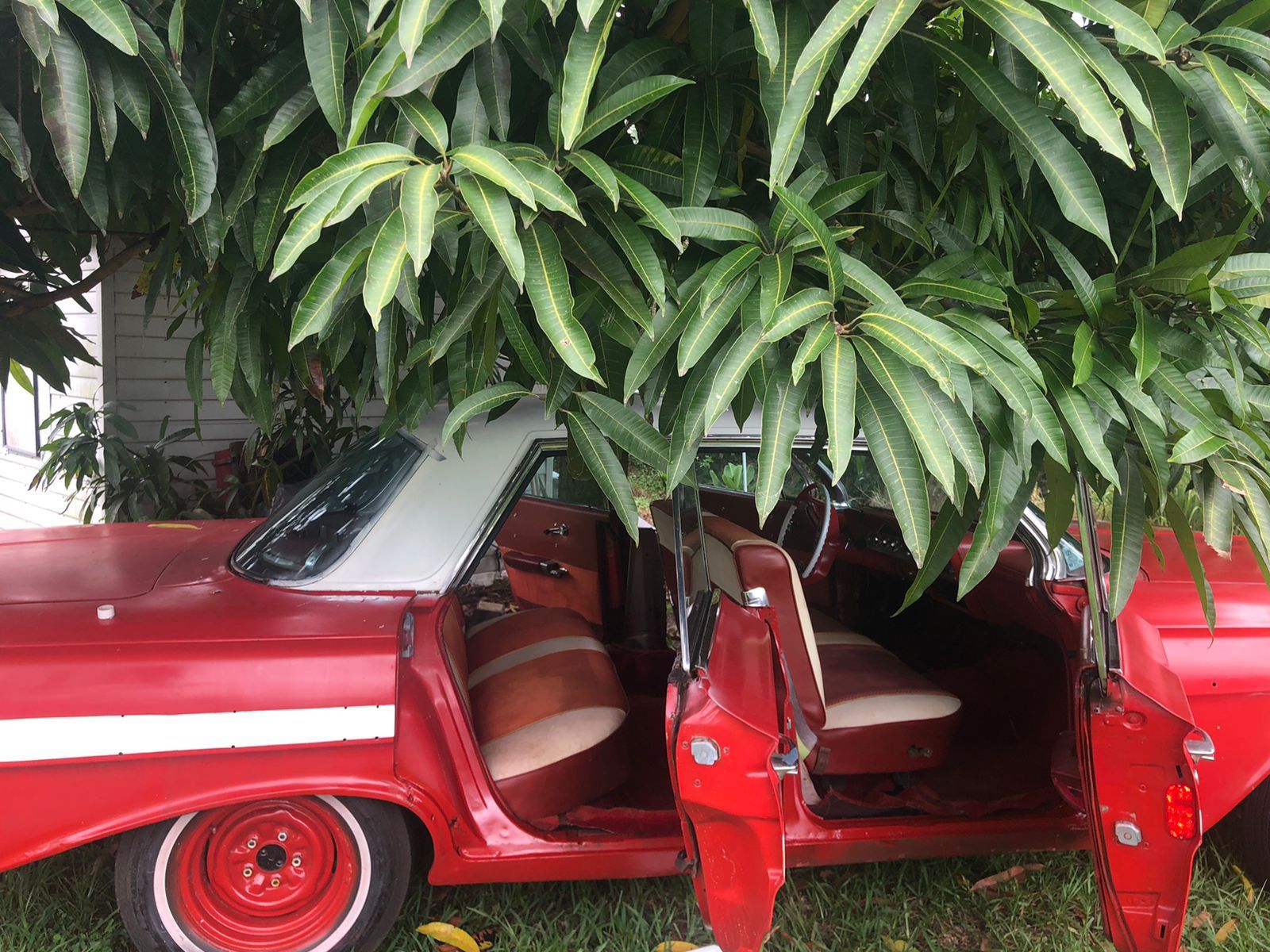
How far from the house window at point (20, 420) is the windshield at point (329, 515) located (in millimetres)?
4989

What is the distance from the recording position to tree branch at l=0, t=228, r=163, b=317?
2410 mm

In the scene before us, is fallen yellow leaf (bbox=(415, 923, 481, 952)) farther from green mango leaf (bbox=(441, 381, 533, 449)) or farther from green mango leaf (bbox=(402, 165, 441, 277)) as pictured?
green mango leaf (bbox=(402, 165, 441, 277))

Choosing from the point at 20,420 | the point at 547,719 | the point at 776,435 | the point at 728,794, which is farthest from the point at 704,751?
the point at 20,420

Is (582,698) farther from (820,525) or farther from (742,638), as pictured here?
(820,525)

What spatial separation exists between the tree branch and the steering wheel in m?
2.44

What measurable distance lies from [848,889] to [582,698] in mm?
1025

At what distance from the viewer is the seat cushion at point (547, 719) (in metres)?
2.30

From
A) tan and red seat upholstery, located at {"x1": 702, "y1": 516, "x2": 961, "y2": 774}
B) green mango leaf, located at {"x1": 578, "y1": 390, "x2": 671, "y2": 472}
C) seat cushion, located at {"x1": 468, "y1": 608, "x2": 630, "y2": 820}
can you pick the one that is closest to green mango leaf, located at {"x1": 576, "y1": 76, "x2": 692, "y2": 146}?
green mango leaf, located at {"x1": 578, "y1": 390, "x2": 671, "y2": 472}

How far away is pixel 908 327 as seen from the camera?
135cm

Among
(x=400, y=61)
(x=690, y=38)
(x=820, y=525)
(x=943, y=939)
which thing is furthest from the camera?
(x=820, y=525)

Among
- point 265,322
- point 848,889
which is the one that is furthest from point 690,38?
point 848,889

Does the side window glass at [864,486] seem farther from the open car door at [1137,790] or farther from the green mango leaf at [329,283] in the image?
the green mango leaf at [329,283]

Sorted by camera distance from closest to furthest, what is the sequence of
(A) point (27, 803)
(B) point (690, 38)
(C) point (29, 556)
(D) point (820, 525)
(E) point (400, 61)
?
(E) point (400, 61) → (B) point (690, 38) → (A) point (27, 803) → (C) point (29, 556) → (D) point (820, 525)

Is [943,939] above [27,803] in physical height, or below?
below
